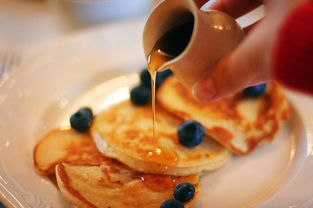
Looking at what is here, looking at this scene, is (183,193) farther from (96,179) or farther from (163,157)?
(96,179)

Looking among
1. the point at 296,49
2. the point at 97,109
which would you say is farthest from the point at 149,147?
the point at 296,49

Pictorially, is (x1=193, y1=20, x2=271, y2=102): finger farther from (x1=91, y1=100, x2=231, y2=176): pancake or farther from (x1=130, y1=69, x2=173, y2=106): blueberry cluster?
(x1=130, y1=69, x2=173, y2=106): blueberry cluster

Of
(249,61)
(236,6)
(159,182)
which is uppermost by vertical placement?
(249,61)

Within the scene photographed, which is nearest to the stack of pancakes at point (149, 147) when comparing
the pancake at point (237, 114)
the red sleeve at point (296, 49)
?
the pancake at point (237, 114)

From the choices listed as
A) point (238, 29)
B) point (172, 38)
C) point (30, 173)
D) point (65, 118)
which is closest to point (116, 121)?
point (65, 118)

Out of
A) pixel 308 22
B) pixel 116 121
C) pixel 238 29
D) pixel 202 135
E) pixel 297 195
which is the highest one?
pixel 308 22

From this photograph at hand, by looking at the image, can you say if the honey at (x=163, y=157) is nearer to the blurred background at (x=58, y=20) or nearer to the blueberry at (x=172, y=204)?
the blueberry at (x=172, y=204)

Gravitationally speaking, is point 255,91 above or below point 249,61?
below

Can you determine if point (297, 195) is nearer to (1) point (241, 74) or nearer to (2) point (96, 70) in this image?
(1) point (241, 74)
